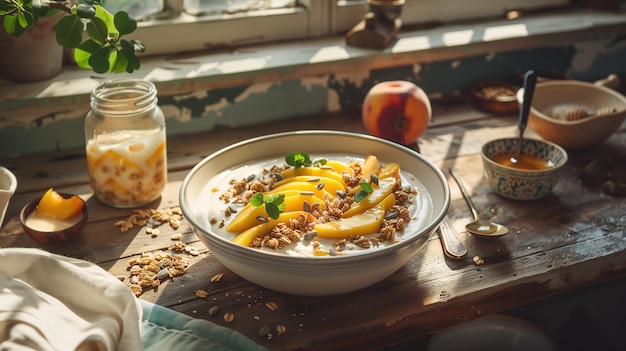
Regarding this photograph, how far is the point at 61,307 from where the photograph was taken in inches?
37.8

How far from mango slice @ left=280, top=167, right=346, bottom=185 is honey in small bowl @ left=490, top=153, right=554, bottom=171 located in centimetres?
42

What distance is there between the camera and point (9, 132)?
149 centimetres

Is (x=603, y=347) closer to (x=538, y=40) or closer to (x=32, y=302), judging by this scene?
(x=538, y=40)

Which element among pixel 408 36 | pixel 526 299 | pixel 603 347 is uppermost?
pixel 408 36

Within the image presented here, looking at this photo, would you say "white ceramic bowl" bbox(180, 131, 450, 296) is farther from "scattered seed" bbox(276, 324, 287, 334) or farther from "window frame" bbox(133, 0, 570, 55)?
"window frame" bbox(133, 0, 570, 55)

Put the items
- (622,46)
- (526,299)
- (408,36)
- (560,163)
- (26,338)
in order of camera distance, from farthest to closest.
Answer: (622,46), (408,36), (560,163), (526,299), (26,338)

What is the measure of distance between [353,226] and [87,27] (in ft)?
1.92

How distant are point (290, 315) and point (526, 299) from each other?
17.4 inches

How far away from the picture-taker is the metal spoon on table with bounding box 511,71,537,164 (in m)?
1.44

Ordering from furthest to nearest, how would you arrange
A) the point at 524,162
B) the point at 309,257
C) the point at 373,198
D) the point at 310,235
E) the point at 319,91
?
the point at 319,91 < the point at 524,162 < the point at 373,198 < the point at 310,235 < the point at 309,257

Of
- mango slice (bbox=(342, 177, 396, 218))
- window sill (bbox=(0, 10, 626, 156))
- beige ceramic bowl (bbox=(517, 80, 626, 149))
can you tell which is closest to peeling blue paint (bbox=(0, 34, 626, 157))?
window sill (bbox=(0, 10, 626, 156))

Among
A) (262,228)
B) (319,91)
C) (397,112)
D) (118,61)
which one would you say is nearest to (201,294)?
(262,228)

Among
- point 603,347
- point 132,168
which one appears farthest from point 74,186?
point 603,347

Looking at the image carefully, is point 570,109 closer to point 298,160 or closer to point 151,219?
point 298,160
